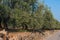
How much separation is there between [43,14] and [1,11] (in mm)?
10512

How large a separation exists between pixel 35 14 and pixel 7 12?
6883 millimetres

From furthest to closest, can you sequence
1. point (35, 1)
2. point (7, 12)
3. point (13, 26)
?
point (35, 1)
point (13, 26)
point (7, 12)

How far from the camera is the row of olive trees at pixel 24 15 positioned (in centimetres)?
3706

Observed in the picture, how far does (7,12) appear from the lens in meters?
36.7

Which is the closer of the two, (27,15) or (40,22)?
(27,15)

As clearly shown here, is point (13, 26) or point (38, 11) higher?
point (38, 11)

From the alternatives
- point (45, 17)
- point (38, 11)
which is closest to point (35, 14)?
point (38, 11)

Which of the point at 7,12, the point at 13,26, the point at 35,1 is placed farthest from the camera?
the point at 35,1

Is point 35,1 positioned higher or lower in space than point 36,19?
higher

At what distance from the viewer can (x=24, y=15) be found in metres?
37.7

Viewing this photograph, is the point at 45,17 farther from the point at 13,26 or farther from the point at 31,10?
the point at 13,26

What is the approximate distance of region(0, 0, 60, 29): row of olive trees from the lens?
37.1 metres

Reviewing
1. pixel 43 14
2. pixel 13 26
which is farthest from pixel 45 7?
pixel 13 26

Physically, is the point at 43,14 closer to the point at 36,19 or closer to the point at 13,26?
the point at 36,19
